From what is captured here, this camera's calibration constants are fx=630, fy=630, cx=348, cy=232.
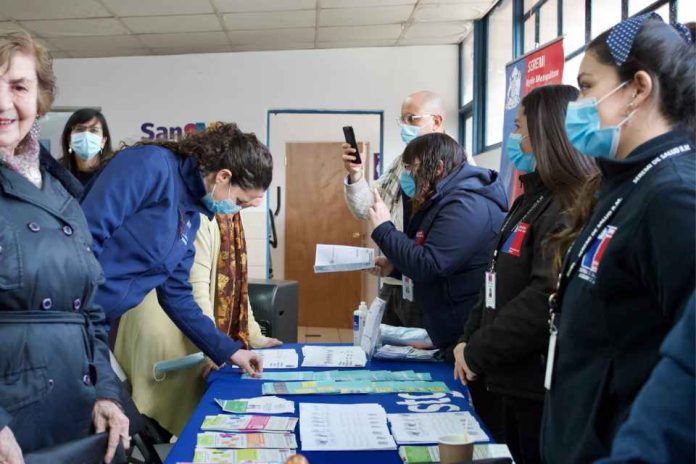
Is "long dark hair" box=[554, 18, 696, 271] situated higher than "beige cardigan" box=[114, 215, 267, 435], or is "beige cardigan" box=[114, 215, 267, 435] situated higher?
"long dark hair" box=[554, 18, 696, 271]

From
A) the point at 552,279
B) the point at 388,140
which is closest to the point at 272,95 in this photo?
the point at 388,140

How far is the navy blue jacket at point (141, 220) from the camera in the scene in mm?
1693

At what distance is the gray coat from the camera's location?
1.12 m

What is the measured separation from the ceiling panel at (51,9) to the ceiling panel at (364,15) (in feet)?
5.49

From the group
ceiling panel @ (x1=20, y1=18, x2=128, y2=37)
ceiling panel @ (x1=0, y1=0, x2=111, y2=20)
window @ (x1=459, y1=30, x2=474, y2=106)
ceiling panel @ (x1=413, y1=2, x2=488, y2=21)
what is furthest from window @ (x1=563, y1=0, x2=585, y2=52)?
ceiling panel @ (x1=20, y1=18, x2=128, y2=37)

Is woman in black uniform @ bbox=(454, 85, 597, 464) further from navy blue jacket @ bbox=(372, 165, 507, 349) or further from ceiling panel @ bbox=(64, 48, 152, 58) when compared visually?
ceiling panel @ bbox=(64, 48, 152, 58)

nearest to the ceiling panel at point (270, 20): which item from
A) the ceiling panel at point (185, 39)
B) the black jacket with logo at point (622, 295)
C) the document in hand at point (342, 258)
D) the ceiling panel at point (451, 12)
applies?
the ceiling panel at point (185, 39)

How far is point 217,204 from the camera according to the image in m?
1.97

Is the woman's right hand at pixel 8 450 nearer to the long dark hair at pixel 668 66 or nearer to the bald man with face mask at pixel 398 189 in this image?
the long dark hair at pixel 668 66

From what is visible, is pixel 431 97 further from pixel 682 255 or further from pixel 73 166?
pixel 682 255

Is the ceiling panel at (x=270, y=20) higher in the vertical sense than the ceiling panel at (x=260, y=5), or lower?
lower

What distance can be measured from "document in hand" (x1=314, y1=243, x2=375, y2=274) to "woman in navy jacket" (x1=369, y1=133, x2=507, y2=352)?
0.25 m

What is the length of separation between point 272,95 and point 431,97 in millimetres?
2836

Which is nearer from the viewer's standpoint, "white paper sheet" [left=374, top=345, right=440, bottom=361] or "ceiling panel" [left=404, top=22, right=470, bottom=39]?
"white paper sheet" [left=374, top=345, right=440, bottom=361]
